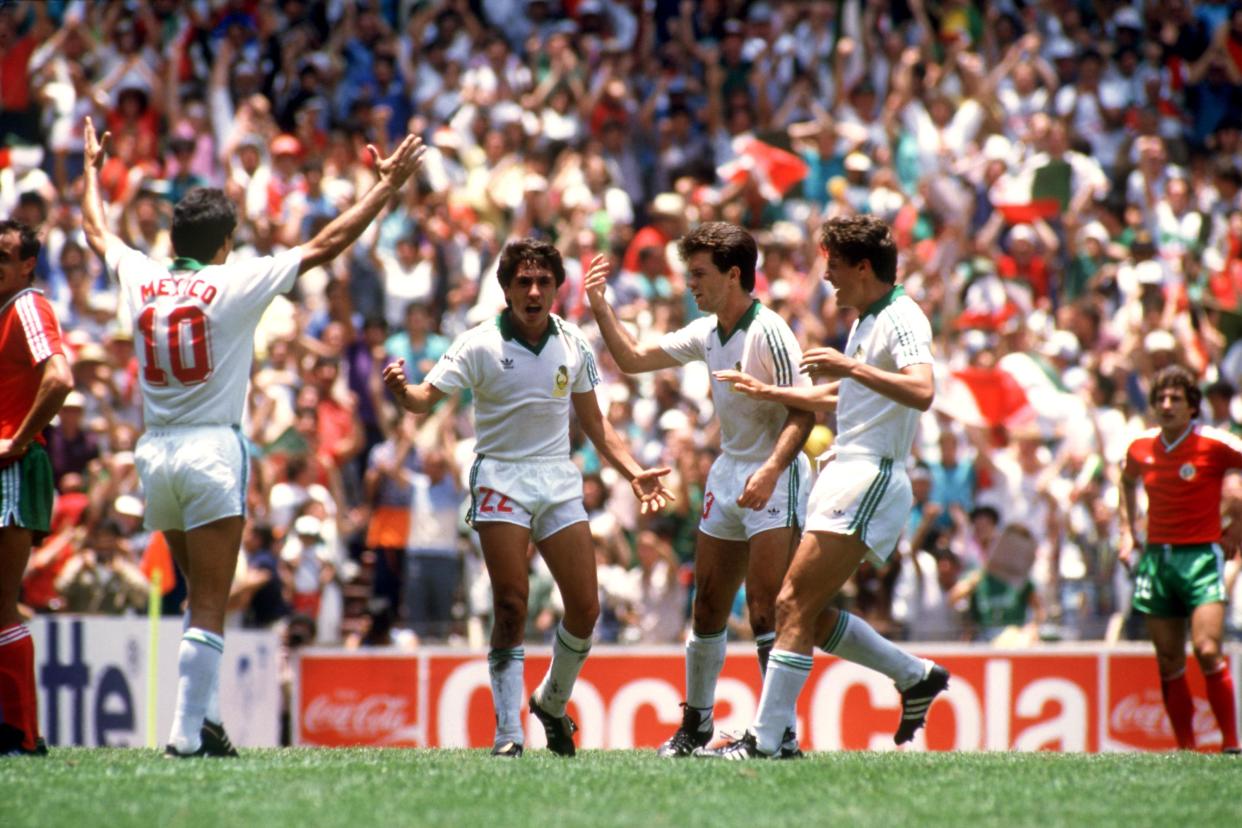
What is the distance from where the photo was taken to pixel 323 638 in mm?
16219

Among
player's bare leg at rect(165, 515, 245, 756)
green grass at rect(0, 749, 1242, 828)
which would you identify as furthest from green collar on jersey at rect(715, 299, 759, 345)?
player's bare leg at rect(165, 515, 245, 756)

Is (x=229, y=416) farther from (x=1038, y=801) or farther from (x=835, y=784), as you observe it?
(x=1038, y=801)

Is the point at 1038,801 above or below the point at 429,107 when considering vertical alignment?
below

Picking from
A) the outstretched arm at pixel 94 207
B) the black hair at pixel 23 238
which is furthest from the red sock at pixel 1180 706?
the black hair at pixel 23 238

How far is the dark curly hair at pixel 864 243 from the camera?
847cm

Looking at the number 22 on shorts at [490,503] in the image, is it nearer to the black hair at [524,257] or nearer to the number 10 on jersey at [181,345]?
the black hair at [524,257]

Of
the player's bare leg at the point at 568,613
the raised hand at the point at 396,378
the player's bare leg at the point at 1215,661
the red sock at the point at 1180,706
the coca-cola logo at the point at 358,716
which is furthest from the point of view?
the coca-cola logo at the point at 358,716

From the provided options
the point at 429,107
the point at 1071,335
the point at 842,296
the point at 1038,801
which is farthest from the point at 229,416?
the point at 429,107

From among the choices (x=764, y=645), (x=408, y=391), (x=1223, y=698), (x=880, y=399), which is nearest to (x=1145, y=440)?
(x=1223, y=698)

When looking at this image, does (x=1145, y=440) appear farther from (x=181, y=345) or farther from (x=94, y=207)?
(x=94, y=207)

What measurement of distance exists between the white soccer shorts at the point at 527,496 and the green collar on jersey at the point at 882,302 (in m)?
1.74

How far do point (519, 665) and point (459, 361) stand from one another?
5.10 feet

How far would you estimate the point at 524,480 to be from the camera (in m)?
9.06

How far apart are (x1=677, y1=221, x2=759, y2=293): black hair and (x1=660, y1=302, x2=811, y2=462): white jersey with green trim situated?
0.62 feet
